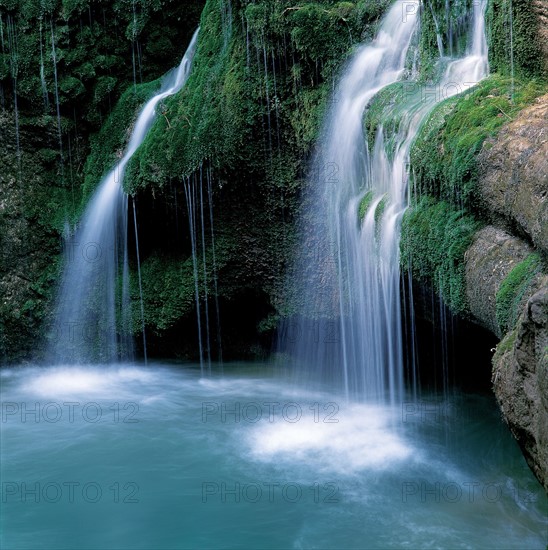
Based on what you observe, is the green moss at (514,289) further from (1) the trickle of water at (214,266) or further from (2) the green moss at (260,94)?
(1) the trickle of water at (214,266)

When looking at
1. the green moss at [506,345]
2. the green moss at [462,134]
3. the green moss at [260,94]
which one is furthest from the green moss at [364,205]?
the green moss at [506,345]

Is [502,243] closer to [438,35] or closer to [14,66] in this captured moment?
[438,35]

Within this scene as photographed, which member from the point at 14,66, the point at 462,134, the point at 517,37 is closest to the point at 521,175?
the point at 462,134

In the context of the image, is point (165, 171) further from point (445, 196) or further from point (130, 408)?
point (445, 196)

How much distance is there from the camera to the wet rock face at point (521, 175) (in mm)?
5352

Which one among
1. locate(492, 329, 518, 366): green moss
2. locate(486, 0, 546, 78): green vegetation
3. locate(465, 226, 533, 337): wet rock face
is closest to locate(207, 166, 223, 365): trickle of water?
locate(486, 0, 546, 78): green vegetation

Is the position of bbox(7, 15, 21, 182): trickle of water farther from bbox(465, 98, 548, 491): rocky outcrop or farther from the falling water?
bbox(465, 98, 548, 491): rocky outcrop

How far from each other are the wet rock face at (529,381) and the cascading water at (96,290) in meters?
8.32

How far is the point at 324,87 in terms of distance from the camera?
10.0 m

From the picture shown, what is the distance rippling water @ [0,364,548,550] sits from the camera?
20.2 feet

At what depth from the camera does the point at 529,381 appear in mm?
→ 4820

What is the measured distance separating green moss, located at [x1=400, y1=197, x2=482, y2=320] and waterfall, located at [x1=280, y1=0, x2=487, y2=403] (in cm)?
33

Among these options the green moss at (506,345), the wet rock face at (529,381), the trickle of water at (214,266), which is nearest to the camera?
the wet rock face at (529,381)

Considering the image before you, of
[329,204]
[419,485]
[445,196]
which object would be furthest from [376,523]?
[329,204]
